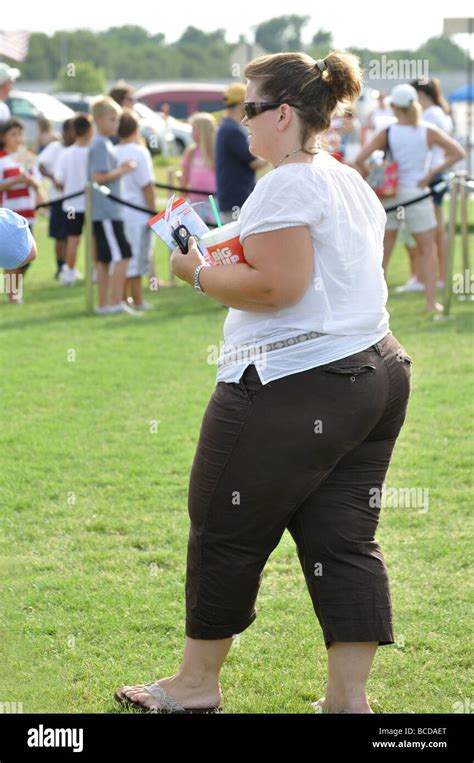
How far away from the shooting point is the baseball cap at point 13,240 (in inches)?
137

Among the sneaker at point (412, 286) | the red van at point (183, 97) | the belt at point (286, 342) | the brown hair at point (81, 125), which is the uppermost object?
the red van at point (183, 97)

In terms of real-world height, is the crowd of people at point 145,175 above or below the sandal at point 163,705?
above

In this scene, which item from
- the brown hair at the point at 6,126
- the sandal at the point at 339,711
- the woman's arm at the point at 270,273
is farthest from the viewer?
the brown hair at the point at 6,126

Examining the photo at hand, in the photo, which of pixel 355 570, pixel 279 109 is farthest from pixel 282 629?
pixel 279 109

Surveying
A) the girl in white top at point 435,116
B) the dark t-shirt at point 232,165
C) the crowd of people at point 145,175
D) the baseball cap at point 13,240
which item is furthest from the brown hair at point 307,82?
the girl in white top at point 435,116

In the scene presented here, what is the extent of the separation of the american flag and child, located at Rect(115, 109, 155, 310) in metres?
13.5

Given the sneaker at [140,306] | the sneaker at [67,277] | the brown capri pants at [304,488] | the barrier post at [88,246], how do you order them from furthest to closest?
the sneaker at [67,277], the sneaker at [140,306], the barrier post at [88,246], the brown capri pants at [304,488]

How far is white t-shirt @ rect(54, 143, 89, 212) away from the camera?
40.2ft

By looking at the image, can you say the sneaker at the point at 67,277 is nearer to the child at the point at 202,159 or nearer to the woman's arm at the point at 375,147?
the child at the point at 202,159

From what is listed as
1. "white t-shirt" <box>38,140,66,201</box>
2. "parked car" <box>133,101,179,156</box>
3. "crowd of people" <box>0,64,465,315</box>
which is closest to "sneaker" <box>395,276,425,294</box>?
"crowd of people" <box>0,64,465,315</box>

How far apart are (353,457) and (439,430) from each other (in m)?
3.81

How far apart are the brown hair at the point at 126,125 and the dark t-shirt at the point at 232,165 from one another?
3.34 ft

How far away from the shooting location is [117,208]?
10.9 m
